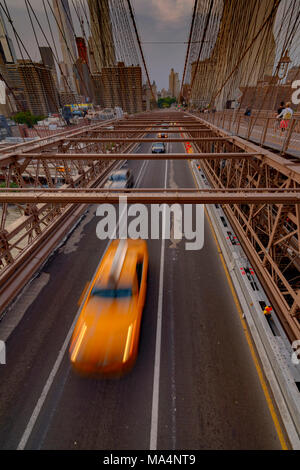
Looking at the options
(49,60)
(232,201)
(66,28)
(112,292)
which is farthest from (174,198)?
(49,60)

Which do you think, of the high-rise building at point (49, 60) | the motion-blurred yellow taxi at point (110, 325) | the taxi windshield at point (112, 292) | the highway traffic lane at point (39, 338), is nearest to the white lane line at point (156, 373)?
the motion-blurred yellow taxi at point (110, 325)

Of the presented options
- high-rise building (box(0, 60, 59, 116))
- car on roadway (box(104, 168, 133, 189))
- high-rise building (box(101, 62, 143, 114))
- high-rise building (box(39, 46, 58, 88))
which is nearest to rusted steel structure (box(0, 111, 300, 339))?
car on roadway (box(104, 168, 133, 189))

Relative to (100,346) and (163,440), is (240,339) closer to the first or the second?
(163,440)

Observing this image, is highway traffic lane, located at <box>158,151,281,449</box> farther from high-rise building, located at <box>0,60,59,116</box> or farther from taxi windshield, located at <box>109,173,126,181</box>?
high-rise building, located at <box>0,60,59,116</box>

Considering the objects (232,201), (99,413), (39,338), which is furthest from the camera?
(39,338)

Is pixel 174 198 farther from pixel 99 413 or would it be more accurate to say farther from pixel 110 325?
pixel 99 413

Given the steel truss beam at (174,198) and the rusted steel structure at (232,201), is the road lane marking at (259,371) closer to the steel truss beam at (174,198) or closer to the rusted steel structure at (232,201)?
the rusted steel structure at (232,201)
